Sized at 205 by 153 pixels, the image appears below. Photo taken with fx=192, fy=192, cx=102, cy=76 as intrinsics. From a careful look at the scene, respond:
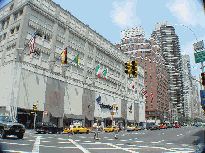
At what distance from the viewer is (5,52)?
1473 inches

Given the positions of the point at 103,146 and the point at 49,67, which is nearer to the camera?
the point at 103,146

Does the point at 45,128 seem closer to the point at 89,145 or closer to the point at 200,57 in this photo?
the point at 89,145

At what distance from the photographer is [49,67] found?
130 feet

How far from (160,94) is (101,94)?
234 feet

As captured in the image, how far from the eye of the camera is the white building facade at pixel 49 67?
33844 millimetres

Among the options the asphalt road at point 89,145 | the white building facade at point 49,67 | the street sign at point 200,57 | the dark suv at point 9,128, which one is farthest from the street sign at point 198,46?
the white building facade at point 49,67

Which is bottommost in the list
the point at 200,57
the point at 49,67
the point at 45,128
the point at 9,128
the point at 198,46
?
the point at 45,128

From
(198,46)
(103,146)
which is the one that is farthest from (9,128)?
(198,46)

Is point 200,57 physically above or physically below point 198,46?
below

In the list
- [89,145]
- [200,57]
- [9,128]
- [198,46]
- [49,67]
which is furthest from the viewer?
[49,67]

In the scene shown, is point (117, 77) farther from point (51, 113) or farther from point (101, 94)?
point (51, 113)

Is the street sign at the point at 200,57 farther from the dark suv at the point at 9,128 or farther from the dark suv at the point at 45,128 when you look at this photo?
the dark suv at the point at 45,128

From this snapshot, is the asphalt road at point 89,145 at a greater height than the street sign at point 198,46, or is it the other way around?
the street sign at point 198,46

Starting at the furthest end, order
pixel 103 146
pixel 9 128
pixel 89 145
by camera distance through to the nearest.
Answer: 1. pixel 9 128
2. pixel 89 145
3. pixel 103 146
